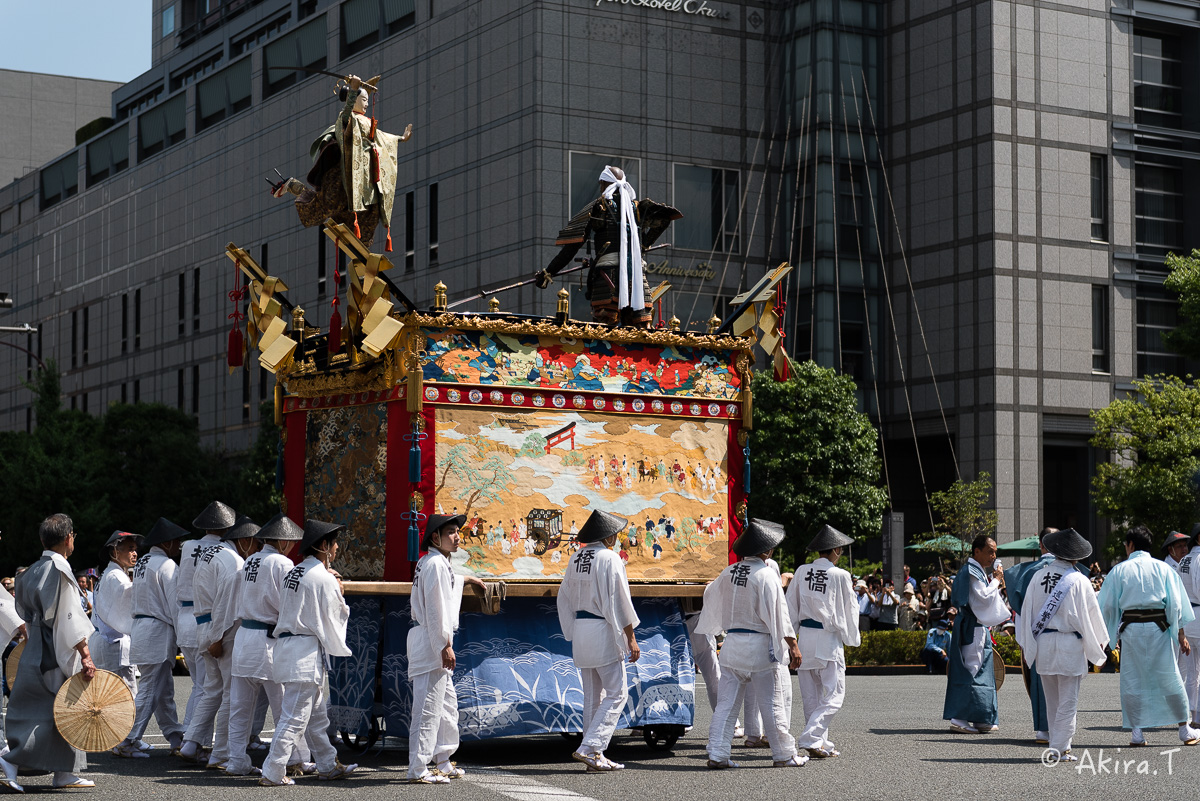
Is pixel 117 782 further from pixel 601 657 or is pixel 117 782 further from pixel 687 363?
pixel 687 363

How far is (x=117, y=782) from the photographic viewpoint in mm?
12414

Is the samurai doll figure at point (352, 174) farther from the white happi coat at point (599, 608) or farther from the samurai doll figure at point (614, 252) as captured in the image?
the white happi coat at point (599, 608)

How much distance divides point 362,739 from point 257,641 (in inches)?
96.4

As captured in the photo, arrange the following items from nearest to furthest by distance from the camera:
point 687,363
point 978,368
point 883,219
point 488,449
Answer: point 488,449 → point 687,363 → point 978,368 → point 883,219

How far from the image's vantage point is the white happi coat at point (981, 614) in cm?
1587

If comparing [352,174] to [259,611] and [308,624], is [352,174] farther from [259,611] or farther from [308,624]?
[308,624]

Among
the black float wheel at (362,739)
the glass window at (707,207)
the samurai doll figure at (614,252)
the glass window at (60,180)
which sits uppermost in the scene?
the glass window at (60,180)

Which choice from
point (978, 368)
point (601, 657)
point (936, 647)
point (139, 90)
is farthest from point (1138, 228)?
point (139, 90)

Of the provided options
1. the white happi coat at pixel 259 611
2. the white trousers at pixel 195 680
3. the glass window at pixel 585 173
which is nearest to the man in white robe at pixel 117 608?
the white trousers at pixel 195 680

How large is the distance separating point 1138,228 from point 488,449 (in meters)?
39.0

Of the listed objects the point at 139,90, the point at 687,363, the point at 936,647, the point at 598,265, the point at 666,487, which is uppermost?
the point at 139,90

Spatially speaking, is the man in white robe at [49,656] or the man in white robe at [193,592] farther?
the man in white robe at [193,592]

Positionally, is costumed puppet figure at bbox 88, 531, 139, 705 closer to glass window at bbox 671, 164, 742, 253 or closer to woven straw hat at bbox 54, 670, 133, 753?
woven straw hat at bbox 54, 670, 133, 753

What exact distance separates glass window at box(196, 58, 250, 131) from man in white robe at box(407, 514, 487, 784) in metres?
52.7
